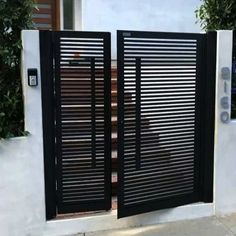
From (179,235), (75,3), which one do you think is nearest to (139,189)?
(179,235)

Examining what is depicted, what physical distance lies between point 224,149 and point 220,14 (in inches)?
58.8

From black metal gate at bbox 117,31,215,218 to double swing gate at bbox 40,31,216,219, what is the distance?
0.4 inches

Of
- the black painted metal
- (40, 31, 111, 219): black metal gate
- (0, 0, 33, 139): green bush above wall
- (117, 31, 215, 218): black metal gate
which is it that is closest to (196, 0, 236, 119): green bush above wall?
(117, 31, 215, 218): black metal gate

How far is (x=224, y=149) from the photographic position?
432 cm

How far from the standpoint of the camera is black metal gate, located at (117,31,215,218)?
3855mm

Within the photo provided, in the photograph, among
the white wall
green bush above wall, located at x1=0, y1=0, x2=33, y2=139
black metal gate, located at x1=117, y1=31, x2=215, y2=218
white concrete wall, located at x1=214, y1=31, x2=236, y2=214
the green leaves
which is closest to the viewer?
green bush above wall, located at x1=0, y1=0, x2=33, y2=139

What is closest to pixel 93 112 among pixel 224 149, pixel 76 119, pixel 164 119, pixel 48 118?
pixel 76 119

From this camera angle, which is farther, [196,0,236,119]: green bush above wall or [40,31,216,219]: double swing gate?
[196,0,236,119]: green bush above wall

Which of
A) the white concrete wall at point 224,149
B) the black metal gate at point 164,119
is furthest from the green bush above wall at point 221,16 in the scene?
the black metal gate at point 164,119

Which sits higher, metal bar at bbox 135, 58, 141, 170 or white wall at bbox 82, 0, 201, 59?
white wall at bbox 82, 0, 201, 59

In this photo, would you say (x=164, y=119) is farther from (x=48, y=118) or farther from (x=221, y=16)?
(x=221, y=16)

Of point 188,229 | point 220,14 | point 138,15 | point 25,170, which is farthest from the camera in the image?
point 138,15

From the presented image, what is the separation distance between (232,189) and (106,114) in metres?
1.69

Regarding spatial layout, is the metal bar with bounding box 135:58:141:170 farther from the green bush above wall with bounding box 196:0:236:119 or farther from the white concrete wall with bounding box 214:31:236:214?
the green bush above wall with bounding box 196:0:236:119
